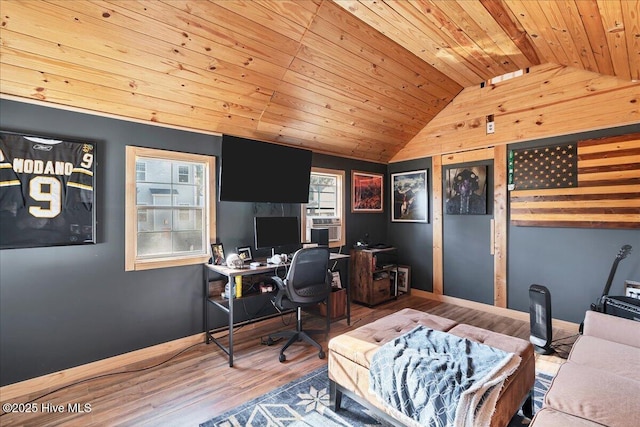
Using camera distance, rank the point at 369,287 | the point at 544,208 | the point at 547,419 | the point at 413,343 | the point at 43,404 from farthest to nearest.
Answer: the point at 369,287 → the point at 544,208 → the point at 43,404 → the point at 413,343 → the point at 547,419

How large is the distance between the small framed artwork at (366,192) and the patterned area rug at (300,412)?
9.51ft

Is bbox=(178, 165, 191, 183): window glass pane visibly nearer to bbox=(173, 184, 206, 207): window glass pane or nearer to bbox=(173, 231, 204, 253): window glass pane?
bbox=(173, 184, 206, 207): window glass pane

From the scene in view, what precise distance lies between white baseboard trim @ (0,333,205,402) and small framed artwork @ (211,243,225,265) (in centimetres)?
80

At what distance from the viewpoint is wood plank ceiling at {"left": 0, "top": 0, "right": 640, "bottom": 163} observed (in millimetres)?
2018

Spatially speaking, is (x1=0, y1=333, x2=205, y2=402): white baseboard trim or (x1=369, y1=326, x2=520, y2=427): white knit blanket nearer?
(x1=369, y1=326, x2=520, y2=427): white knit blanket

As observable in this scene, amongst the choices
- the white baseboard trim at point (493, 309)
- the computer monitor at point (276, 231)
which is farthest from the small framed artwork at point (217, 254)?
the white baseboard trim at point (493, 309)

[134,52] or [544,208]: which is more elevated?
[134,52]

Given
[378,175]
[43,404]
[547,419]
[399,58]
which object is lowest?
[43,404]

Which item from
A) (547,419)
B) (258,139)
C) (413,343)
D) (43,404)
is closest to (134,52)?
(258,139)

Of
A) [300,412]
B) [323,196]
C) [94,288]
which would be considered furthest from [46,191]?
[323,196]

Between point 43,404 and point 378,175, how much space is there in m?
4.64

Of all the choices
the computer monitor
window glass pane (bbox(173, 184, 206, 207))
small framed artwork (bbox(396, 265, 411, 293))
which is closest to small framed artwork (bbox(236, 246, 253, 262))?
the computer monitor

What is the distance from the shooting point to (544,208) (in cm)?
353

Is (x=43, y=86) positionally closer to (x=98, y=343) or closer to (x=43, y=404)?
(x=98, y=343)
